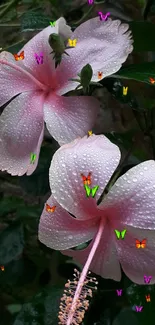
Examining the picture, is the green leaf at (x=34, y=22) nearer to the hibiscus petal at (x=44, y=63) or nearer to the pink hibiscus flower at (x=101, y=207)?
the hibiscus petal at (x=44, y=63)

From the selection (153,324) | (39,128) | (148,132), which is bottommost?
(153,324)

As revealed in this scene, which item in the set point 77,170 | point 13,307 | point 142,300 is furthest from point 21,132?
point 13,307

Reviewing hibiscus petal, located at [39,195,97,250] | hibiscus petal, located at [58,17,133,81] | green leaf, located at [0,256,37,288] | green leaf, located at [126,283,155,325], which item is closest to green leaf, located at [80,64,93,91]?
hibiscus petal, located at [58,17,133,81]

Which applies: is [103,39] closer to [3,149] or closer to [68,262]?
[3,149]

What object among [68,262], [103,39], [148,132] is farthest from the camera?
[68,262]

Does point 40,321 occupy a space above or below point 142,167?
below

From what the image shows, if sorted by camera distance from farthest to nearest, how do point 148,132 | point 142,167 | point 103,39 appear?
point 148,132, point 103,39, point 142,167

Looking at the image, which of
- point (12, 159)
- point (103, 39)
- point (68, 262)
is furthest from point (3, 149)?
point (68, 262)
